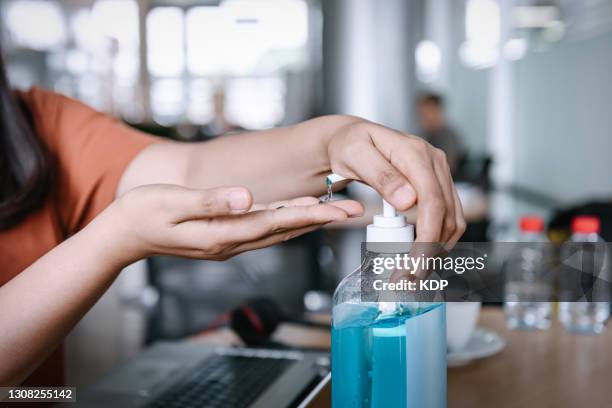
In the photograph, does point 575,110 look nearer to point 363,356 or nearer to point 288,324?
point 288,324

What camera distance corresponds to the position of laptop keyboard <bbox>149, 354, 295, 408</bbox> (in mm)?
748

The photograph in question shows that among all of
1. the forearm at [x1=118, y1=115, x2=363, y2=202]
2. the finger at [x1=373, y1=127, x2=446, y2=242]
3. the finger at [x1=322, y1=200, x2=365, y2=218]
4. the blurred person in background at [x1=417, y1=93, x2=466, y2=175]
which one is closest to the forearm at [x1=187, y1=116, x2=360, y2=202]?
the forearm at [x1=118, y1=115, x2=363, y2=202]

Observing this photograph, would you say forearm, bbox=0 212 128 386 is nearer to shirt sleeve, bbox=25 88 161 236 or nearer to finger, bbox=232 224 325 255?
finger, bbox=232 224 325 255

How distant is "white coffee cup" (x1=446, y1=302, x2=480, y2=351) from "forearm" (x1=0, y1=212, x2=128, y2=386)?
436 millimetres

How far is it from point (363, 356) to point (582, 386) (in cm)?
37

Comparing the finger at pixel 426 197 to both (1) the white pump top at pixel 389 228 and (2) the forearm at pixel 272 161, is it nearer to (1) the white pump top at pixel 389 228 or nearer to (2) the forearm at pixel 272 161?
(1) the white pump top at pixel 389 228

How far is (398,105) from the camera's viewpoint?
3.31 meters

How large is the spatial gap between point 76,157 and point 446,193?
0.67 meters

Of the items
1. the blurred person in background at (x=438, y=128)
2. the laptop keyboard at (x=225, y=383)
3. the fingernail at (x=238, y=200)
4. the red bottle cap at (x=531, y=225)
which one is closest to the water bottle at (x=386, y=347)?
the fingernail at (x=238, y=200)

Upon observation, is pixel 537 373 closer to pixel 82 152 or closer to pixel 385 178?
pixel 385 178

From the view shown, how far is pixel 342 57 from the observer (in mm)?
3297

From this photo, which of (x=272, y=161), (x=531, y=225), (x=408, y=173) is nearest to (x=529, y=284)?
(x=531, y=225)

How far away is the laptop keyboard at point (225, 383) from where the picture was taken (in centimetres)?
75

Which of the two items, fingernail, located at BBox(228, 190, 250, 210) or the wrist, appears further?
the wrist
